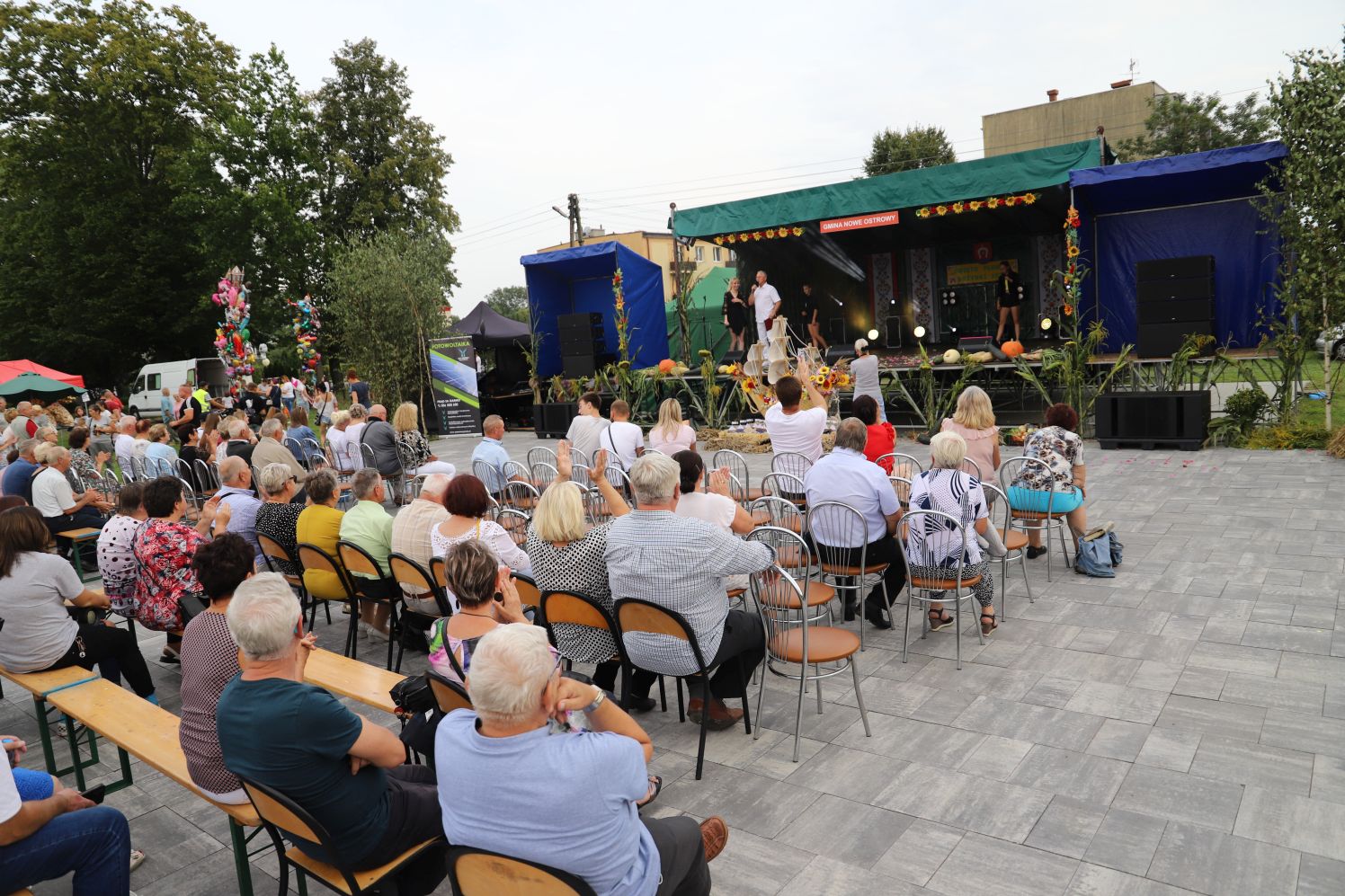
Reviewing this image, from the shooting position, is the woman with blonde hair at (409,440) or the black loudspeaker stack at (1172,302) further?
the black loudspeaker stack at (1172,302)

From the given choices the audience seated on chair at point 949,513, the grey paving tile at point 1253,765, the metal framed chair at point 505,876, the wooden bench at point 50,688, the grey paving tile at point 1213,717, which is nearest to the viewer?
the metal framed chair at point 505,876

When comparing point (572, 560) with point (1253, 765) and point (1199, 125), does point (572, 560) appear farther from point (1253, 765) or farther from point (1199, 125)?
point (1199, 125)

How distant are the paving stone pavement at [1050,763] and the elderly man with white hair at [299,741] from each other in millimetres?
971

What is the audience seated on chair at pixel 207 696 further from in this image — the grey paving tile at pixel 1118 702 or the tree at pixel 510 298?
the tree at pixel 510 298

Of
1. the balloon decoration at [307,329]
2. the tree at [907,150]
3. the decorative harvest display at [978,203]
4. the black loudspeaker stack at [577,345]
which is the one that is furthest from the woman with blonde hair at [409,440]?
the tree at [907,150]

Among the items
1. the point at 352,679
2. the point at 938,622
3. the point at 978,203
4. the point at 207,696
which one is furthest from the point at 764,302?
the point at 207,696

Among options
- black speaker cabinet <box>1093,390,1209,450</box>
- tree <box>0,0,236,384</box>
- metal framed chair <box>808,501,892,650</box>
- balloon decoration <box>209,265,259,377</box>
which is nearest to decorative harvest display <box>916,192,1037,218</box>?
black speaker cabinet <box>1093,390,1209,450</box>

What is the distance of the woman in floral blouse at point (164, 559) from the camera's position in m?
4.12

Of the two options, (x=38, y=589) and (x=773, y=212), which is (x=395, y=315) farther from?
(x=38, y=589)

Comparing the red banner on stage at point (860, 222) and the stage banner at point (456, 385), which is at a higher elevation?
the red banner on stage at point (860, 222)

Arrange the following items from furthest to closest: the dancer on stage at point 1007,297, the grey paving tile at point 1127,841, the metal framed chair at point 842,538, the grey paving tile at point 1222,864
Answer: the dancer on stage at point 1007,297
the metal framed chair at point 842,538
the grey paving tile at point 1127,841
the grey paving tile at point 1222,864

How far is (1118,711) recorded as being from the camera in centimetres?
354

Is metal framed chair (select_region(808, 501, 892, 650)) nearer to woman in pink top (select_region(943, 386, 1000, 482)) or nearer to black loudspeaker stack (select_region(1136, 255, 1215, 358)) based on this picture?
woman in pink top (select_region(943, 386, 1000, 482))

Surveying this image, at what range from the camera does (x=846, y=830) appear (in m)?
2.84
